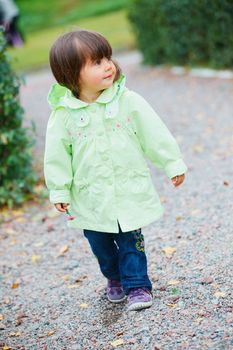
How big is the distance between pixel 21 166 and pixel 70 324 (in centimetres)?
283

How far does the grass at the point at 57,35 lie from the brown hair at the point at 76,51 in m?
10.7

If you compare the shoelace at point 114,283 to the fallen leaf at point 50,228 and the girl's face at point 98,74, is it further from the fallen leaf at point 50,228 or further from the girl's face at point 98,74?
the fallen leaf at point 50,228

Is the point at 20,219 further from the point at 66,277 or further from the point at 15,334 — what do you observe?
the point at 15,334

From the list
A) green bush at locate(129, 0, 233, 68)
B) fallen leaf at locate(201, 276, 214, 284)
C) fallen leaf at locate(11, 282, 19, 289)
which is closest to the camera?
fallen leaf at locate(201, 276, 214, 284)

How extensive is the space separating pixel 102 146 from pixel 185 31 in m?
8.29

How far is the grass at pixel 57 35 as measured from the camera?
663 inches

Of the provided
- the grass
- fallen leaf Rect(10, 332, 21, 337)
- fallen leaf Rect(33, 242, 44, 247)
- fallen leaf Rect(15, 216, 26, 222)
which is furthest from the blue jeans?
the grass

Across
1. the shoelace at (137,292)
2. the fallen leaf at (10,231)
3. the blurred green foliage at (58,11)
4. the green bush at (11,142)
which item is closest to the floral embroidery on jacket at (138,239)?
the shoelace at (137,292)

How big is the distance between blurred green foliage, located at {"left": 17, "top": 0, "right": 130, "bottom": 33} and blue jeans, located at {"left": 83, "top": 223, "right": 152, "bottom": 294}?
20.6 meters

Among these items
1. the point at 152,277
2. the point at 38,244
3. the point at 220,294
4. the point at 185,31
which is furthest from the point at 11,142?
the point at 185,31

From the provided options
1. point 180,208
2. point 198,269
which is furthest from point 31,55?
point 198,269

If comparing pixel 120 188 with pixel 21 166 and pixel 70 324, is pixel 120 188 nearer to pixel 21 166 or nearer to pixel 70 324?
pixel 70 324

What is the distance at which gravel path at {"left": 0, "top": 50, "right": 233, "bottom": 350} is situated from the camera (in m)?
3.43

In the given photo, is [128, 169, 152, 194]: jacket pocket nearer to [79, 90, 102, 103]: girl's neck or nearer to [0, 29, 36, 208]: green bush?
[79, 90, 102, 103]: girl's neck
